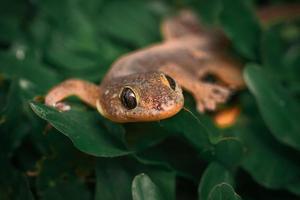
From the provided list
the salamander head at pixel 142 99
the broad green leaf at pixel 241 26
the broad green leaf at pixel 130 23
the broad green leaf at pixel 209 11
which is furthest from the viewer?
the broad green leaf at pixel 209 11

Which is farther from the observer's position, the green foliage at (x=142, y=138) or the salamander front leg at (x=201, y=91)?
the salamander front leg at (x=201, y=91)

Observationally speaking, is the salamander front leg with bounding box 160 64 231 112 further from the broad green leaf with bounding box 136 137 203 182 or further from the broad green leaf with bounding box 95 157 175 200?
the broad green leaf with bounding box 95 157 175 200

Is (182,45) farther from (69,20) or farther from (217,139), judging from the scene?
(217,139)

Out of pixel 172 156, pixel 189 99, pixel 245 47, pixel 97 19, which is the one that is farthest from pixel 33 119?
pixel 245 47

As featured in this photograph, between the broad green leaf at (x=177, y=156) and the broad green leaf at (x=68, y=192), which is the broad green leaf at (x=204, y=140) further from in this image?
the broad green leaf at (x=68, y=192)

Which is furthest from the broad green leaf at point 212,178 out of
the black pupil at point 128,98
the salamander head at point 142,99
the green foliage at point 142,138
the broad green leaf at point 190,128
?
the black pupil at point 128,98

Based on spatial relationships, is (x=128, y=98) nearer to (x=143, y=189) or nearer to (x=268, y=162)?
(x=143, y=189)

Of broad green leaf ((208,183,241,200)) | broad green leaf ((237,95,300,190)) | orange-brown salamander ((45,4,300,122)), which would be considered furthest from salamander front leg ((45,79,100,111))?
broad green leaf ((208,183,241,200))
